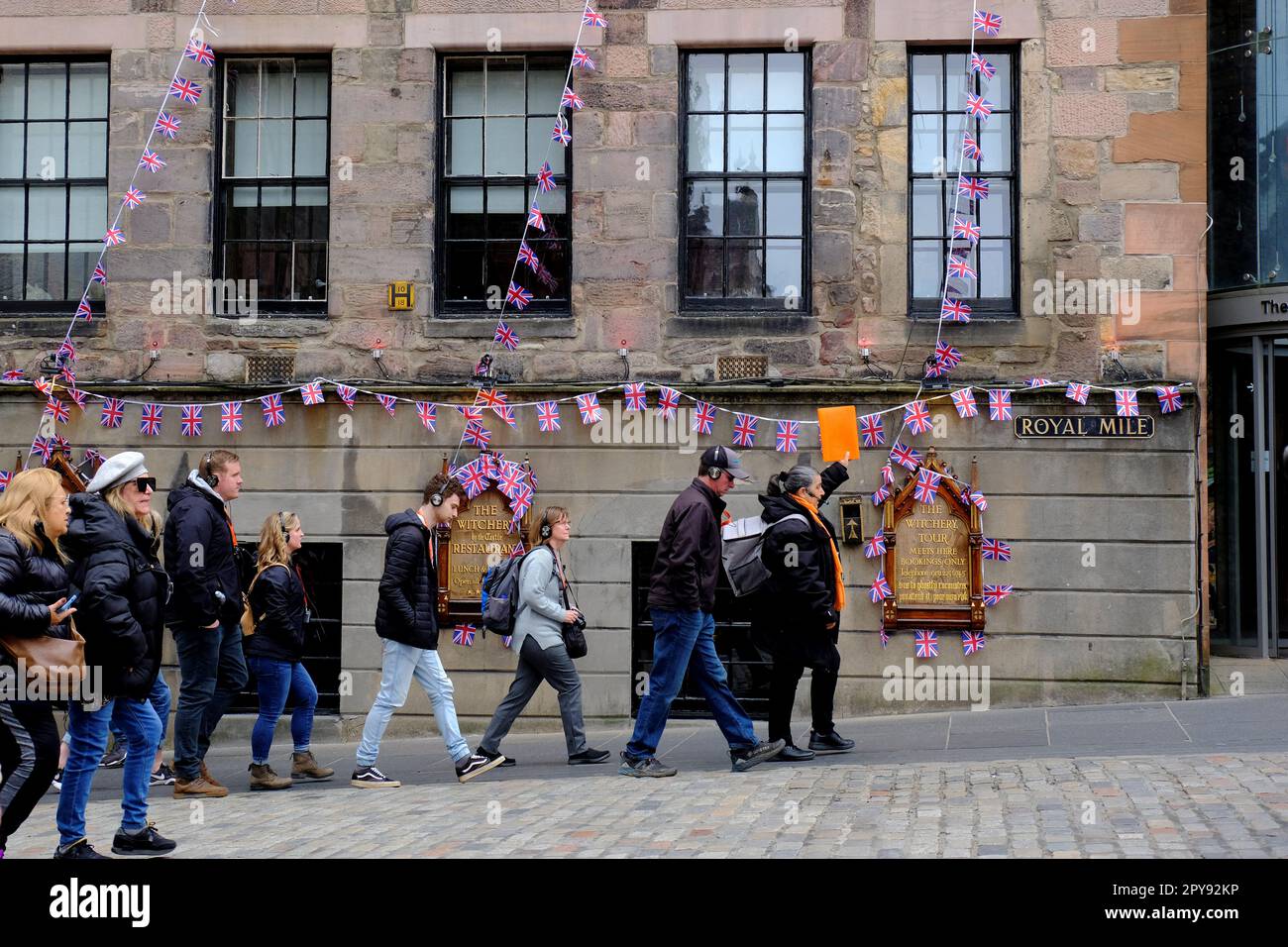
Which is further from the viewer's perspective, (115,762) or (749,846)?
(115,762)

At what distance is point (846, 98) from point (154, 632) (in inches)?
308

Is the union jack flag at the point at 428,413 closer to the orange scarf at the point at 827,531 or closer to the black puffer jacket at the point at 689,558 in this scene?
the black puffer jacket at the point at 689,558

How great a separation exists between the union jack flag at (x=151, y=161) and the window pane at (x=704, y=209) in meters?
4.74

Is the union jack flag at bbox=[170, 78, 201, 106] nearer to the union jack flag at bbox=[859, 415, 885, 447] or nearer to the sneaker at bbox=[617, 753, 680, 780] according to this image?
the union jack flag at bbox=[859, 415, 885, 447]

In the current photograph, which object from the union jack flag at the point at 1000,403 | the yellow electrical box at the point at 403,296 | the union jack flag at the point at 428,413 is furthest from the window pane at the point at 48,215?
the union jack flag at the point at 1000,403

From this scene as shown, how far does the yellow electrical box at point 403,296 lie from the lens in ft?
43.7

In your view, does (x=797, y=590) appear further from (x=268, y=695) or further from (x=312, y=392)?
(x=312, y=392)

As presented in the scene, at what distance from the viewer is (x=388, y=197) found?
43.9ft

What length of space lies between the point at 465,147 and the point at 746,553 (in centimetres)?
533

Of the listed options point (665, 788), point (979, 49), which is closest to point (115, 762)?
point (665, 788)

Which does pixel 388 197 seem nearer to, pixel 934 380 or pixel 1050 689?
pixel 934 380

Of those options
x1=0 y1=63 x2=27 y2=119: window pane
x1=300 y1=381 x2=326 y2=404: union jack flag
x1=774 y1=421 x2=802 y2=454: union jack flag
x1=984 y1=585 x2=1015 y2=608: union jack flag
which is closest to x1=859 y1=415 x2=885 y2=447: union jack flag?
x1=774 y1=421 x2=802 y2=454: union jack flag

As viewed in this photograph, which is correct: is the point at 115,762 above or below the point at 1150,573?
below

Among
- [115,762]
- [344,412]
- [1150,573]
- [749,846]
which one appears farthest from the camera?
[344,412]
